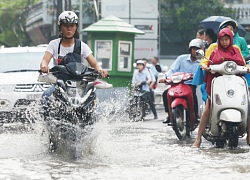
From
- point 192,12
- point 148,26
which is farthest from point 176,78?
point 192,12

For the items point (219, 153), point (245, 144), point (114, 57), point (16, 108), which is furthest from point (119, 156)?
point (114, 57)

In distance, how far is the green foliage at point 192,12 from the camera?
4416cm

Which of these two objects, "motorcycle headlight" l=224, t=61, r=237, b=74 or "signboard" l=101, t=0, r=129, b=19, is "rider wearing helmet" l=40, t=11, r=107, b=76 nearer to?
"motorcycle headlight" l=224, t=61, r=237, b=74

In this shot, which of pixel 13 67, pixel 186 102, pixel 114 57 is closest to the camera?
pixel 186 102

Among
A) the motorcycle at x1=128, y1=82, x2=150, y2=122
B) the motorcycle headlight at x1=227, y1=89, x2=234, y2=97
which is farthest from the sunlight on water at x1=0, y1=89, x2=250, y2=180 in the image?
the motorcycle at x1=128, y1=82, x2=150, y2=122

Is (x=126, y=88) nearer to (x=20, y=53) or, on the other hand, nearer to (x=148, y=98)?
(x=148, y=98)

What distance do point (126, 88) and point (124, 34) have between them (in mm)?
3017

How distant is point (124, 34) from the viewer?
74.9 feet

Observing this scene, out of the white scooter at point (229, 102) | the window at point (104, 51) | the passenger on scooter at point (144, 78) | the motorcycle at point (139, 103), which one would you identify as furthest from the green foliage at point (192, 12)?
the white scooter at point (229, 102)

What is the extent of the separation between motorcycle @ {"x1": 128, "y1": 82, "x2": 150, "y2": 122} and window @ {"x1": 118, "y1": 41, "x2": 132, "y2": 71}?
3.46 m

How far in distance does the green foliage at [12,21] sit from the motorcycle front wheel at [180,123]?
46752 mm

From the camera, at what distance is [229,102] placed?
30.7 ft

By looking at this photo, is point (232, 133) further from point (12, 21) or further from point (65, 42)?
point (12, 21)

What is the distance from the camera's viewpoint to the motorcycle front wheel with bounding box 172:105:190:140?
35.4 ft
